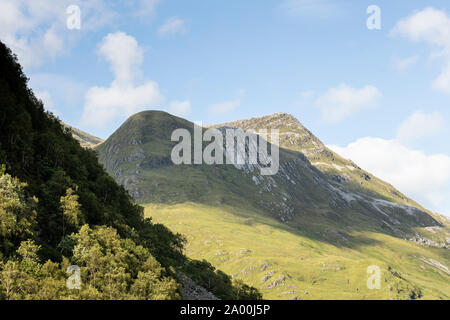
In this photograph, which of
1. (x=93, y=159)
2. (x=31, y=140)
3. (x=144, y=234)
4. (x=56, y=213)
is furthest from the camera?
(x=93, y=159)

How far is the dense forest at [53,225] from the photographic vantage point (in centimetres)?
8500

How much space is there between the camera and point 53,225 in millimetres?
106500

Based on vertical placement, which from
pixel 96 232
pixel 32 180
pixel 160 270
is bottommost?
pixel 160 270

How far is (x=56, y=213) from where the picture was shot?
361 ft

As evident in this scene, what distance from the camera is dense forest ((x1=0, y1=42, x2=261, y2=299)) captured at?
8500 cm

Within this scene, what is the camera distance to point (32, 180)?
116m
